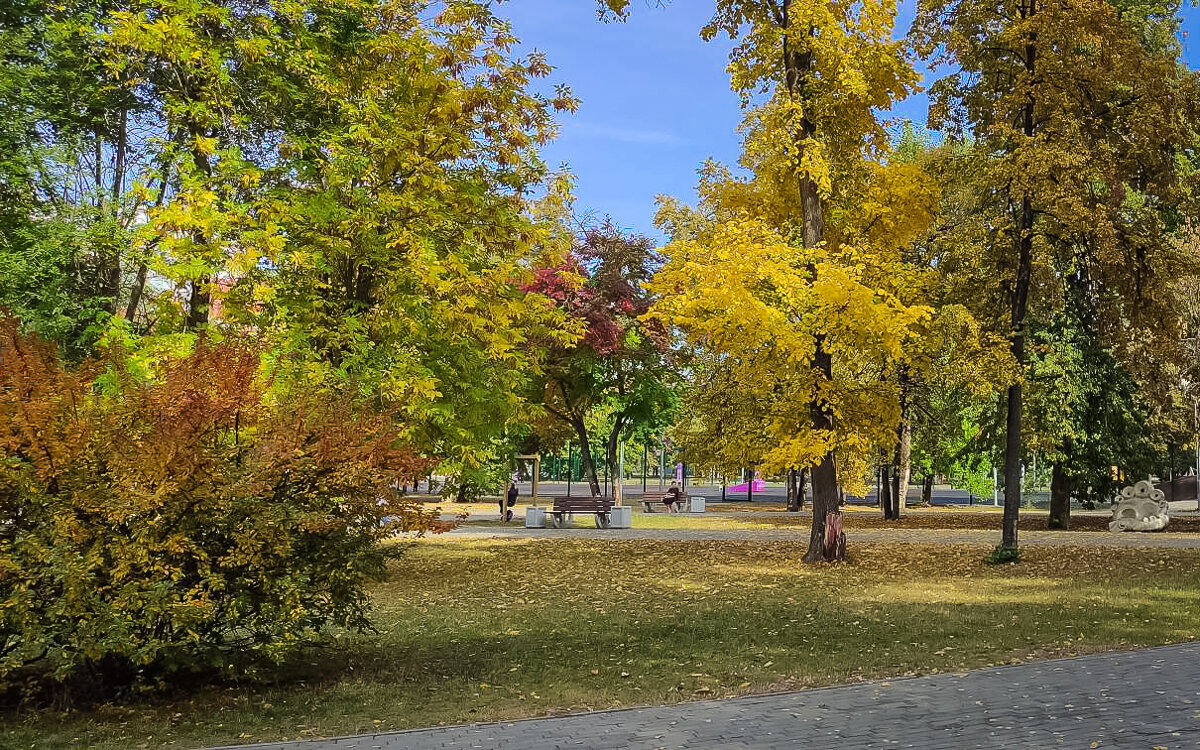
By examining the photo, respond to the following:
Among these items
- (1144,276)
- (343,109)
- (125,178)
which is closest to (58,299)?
(125,178)

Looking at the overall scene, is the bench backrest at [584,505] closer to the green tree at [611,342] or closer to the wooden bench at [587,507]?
the wooden bench at [587,507]

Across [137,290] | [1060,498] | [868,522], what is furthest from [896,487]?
[137,290]

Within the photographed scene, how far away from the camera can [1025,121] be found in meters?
17.8

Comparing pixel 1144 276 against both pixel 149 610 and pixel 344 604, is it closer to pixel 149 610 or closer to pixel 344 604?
pixel 344 604

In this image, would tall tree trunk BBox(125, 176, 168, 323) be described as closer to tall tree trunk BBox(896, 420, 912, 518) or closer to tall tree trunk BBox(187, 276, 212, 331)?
tall tree trunk BBox(187, 276, 212, 331)

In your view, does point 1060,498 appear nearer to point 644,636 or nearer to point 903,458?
point 903,458

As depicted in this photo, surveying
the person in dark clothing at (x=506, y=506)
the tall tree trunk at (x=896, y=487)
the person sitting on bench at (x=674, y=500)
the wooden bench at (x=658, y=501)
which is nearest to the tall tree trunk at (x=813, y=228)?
the person in dark clothing at (x=506, y=506)

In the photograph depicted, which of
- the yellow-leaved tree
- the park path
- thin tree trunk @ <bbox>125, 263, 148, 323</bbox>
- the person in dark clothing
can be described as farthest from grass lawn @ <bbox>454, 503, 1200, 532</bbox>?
thin tree trunk @ <bbox>125, 263, 148, 323</bbox>

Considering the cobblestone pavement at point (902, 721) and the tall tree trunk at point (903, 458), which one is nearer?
the cobblestone pavement at point (902, 721)

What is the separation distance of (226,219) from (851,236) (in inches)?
460

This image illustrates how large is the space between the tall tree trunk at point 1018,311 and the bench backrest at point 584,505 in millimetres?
12800

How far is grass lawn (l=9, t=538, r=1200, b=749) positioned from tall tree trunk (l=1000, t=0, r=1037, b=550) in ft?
3.19

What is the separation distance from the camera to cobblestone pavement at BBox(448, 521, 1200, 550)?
22.2m

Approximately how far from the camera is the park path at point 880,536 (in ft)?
72.5
